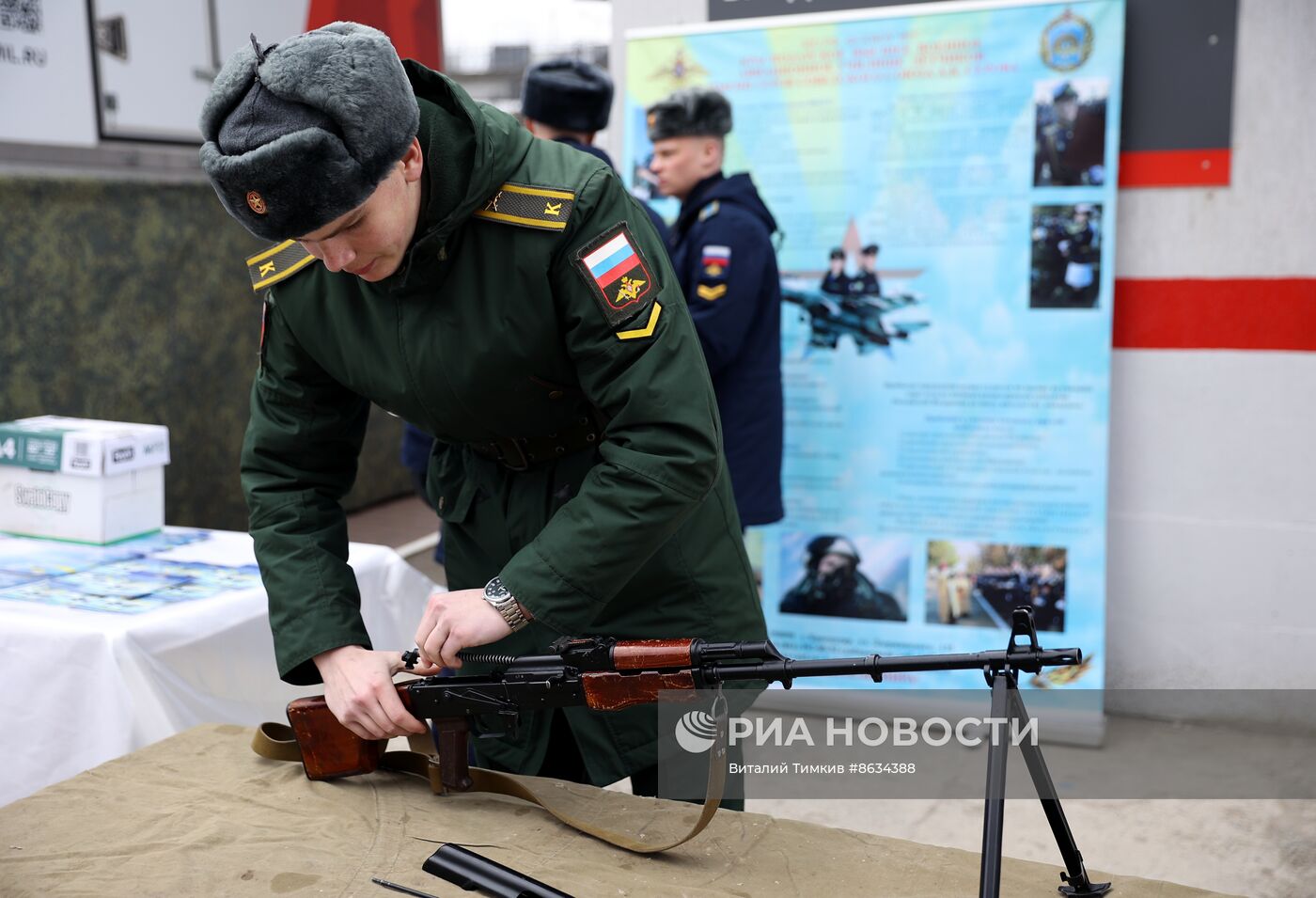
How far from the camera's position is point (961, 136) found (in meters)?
3.21

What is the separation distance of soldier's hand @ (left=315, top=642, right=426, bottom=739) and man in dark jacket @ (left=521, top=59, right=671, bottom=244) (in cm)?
160

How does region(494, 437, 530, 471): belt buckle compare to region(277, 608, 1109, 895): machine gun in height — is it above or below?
above

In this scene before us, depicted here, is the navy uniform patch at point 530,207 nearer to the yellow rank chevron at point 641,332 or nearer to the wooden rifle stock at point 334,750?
the yellow rank chevron at point 641,332

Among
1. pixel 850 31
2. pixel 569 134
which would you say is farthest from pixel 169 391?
pixel 850 31

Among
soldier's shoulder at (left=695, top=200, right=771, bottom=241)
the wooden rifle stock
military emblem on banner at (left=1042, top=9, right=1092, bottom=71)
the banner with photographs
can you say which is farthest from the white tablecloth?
military emblem on banner at (left=1042, top=9, right=1092, bottom=71)

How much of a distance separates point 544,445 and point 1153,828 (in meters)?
2.12

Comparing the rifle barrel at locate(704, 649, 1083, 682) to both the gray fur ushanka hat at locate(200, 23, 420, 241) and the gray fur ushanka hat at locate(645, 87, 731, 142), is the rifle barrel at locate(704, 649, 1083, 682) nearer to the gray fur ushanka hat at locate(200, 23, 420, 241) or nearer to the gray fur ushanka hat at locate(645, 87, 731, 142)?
the gray fur ushanka hat at locate(200, 23, 420, 241)

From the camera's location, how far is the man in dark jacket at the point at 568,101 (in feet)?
9.20

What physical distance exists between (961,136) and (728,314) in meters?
0.88

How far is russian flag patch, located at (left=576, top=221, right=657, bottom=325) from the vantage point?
1291mm

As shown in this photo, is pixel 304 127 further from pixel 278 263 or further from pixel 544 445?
pixel 544 445

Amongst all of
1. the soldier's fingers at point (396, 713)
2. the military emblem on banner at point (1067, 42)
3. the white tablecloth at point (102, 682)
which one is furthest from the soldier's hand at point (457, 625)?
the military emblem on banner at point (1067, 42)

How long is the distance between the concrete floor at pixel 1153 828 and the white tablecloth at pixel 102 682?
1334 millimetres

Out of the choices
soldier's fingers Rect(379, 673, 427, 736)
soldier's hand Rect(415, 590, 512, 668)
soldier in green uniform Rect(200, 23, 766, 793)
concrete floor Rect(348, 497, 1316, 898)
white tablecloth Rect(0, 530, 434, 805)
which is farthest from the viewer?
concrete floor Rect(348, 497, 1316, 898)
